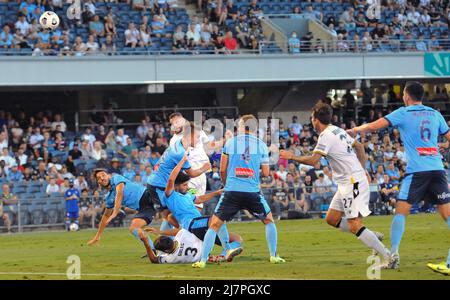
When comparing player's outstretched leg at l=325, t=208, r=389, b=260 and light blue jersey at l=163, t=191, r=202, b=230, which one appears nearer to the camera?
player's outstretched leg at l=325, t=208, r=389, b=260

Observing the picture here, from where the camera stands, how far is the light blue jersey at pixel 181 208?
16.2 meters

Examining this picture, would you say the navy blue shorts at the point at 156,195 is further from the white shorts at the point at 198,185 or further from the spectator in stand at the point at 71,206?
the spectator in stand at the point at 71,206

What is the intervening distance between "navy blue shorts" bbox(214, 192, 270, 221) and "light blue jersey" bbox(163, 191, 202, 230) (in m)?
1.40

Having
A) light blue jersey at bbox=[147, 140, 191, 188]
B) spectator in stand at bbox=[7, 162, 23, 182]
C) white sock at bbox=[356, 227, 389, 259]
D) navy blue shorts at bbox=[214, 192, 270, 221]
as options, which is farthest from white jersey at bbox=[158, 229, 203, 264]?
spectator in stand at bbox=[7, 162, 23, 182]

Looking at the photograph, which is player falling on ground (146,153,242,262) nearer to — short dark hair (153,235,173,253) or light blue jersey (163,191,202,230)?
light blue jersey (163,191,202,230)

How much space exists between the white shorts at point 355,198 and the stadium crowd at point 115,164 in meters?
14.6

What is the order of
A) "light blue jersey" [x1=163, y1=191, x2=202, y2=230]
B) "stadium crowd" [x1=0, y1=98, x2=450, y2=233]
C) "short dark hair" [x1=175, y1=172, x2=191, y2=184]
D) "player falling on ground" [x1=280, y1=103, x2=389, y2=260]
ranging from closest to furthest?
"player falling on ground" [x1=280, y1=103, x2=389, y2=260], "light blue jersey" [x1=163, y1=191, x2=202, y2=230], "short dark hair" [x1=175, y1=172, x2=191, y2=184], "stadium crowd" [x1=0, y1=98, x2=450, y2=233]

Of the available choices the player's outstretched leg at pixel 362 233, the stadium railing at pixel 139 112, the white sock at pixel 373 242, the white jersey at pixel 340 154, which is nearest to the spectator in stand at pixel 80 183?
the stadium railing at pixel 139 112

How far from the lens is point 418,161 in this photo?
44.6 ft

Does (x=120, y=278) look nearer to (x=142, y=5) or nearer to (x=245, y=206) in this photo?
(x=245, y=206)

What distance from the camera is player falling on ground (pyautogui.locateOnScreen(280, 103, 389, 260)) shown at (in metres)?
13.9

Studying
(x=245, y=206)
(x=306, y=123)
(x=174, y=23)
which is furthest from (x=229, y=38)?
(x=245, y=206)

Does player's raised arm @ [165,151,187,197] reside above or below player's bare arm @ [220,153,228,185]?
below

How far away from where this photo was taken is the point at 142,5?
36.8 metres
